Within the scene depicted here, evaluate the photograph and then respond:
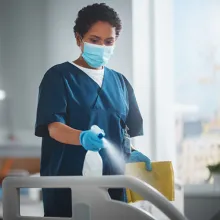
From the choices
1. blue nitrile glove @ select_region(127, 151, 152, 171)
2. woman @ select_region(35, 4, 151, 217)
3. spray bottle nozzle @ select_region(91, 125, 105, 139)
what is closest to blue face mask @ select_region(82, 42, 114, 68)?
woman @ select_region(35, 4, 151, 217)

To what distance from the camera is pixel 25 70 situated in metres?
1.92

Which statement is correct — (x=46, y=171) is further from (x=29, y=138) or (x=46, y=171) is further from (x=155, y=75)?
(x=155, y=75)

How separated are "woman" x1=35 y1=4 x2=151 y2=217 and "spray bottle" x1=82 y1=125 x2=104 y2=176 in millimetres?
16

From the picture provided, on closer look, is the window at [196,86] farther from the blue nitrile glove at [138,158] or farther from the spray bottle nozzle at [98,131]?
the spray bottle nozzle at [98,131]

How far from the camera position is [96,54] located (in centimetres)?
176

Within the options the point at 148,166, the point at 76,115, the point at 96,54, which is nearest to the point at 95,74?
the point at 96,54

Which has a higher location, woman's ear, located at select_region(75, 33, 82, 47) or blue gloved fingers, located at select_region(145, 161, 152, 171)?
woman's ear, located at select_region(75, 33, 82, 47)

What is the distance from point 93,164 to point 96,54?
1.47 ft

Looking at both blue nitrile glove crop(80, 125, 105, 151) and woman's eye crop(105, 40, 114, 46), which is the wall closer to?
woman's eye crop(105, 40, 114, 46)

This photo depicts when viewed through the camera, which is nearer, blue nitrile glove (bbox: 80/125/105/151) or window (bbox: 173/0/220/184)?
blue nitrile glove (bbox: 80/125/105/151)

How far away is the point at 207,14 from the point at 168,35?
19 centimetres

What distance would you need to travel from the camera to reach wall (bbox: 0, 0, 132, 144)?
1.84 m

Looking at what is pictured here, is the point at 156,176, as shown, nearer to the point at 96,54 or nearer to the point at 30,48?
the point at 96,54

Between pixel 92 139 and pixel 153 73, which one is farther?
pixel 153 73
